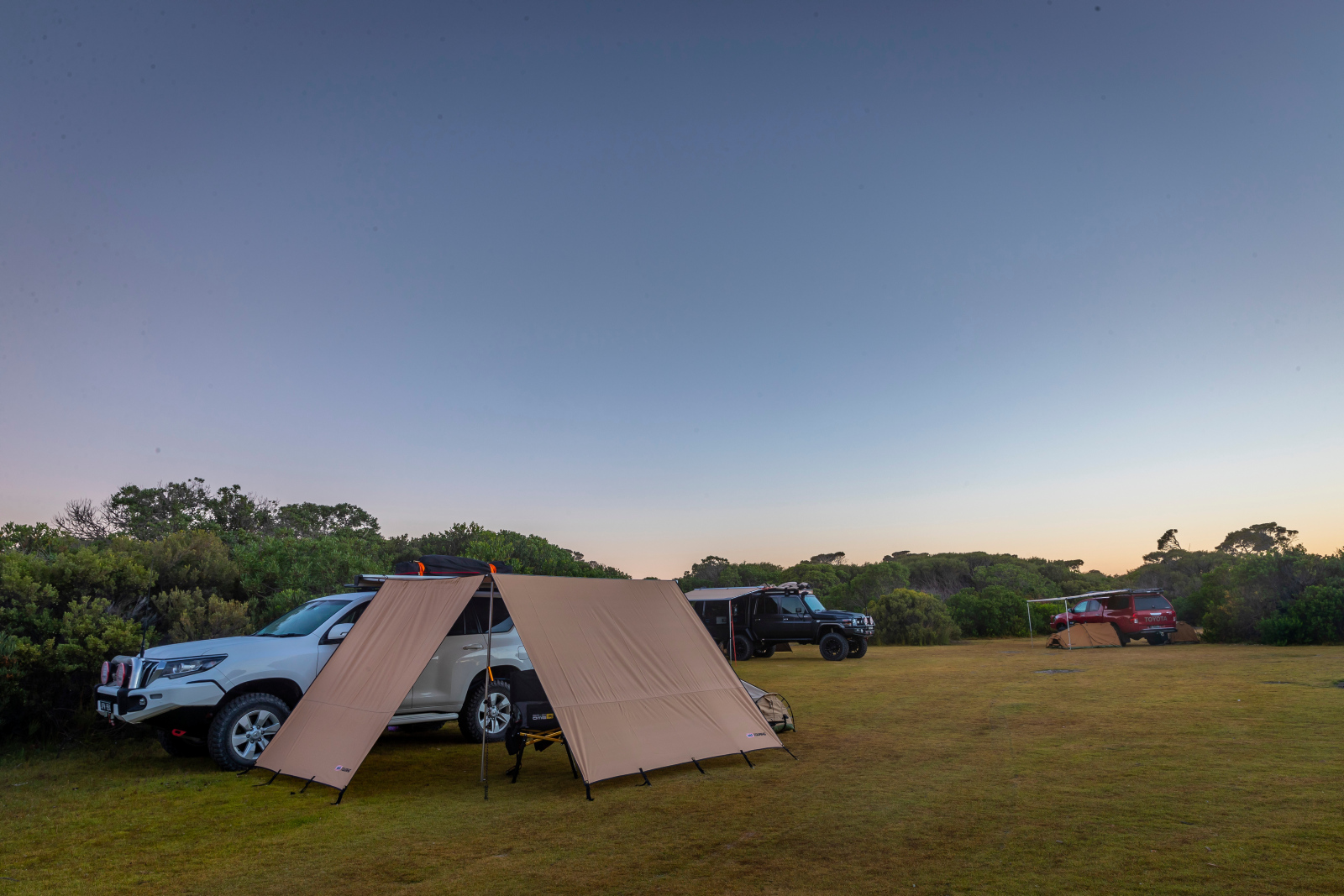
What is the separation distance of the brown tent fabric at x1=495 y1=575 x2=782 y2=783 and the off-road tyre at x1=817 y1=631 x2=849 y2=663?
39.3 feet

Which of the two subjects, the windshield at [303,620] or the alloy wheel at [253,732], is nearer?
the alloy wheel at [253,732]

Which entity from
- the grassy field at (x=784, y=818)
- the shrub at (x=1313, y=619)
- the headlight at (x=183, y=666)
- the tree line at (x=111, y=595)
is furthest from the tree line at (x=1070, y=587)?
the headlight at (x=183, y=666)

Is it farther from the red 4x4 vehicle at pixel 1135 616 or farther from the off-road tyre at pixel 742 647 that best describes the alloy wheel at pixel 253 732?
the red 4x4 vehicle at pixel 1135 616

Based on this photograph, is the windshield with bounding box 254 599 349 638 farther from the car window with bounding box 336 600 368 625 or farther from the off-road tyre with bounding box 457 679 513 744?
the off-road tyre with bounding box 457 679 513 744

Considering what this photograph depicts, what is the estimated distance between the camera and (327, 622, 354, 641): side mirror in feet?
27.5

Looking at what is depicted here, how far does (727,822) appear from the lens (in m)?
5.62

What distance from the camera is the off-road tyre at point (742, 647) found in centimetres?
2039

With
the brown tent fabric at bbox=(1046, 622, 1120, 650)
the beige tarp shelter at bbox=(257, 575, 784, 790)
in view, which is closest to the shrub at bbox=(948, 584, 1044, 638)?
the brown tent fabric at bbox=(1046, 622, 1120, 650)

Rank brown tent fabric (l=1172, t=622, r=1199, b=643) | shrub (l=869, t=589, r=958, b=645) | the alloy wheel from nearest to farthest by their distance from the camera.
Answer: the alloy wheel, brown tent fabric (l=1172, t=622, r=1199, b=643), shrub (l=869, t=589, r=958, b=645)

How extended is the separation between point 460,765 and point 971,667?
12261 mm

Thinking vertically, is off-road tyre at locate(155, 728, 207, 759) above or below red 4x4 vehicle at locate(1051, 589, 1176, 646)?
below

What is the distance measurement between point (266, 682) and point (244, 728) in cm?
47

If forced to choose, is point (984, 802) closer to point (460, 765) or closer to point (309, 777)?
point (460, 765)

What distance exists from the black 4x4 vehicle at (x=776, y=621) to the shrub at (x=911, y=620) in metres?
6.98
